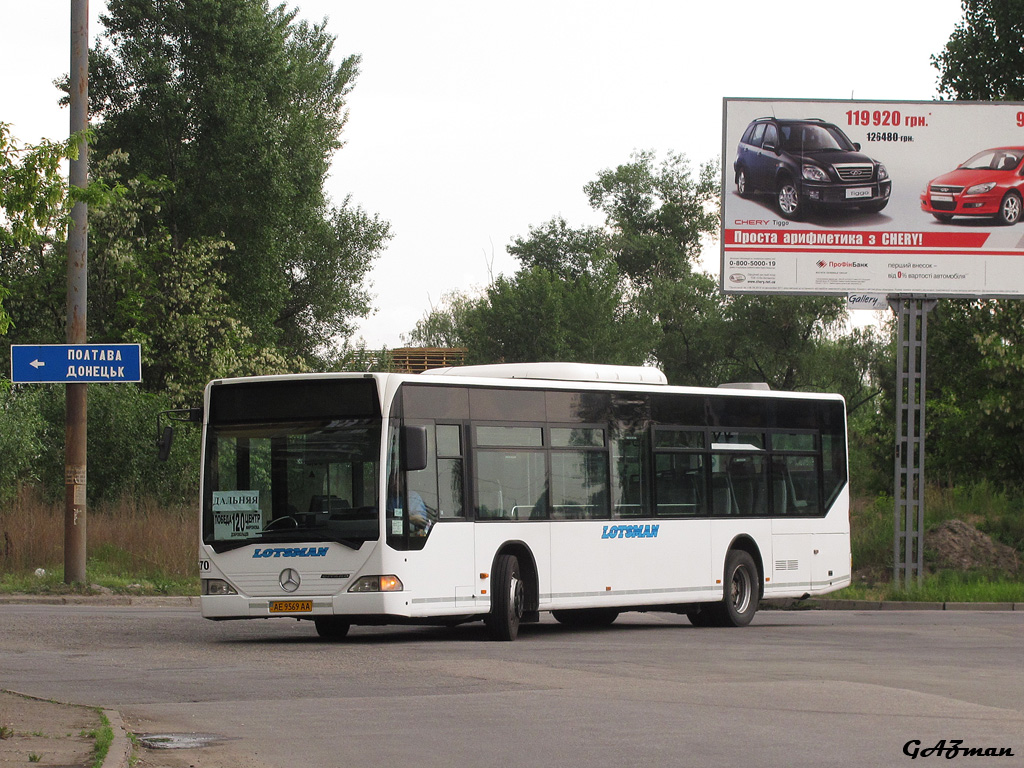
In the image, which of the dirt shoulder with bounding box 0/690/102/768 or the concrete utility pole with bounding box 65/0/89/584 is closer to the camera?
the dirt shoulder with bounding box 0/690/102/768

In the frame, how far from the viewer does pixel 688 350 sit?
80.1 meters

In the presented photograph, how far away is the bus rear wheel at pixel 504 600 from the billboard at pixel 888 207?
10.8 meters

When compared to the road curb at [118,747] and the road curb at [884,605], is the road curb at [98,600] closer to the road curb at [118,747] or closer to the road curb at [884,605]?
the road curb at [884,605]

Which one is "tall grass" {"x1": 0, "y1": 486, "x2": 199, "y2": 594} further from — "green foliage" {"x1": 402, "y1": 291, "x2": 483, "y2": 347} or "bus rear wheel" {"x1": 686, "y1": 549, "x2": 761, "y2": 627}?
"green foliage" {"x1": 402, "y1": 291, "x2": 483, "y2": 347}

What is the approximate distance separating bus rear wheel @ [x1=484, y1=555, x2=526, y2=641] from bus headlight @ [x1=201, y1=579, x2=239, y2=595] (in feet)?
9.02

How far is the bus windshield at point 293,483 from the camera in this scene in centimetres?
1513

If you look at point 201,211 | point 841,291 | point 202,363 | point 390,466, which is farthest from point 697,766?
point 201,211

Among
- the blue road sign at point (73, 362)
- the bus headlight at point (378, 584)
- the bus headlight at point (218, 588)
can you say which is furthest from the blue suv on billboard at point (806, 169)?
the bus headlight at point (218, 588)

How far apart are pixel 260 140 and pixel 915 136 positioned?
25.1 metres

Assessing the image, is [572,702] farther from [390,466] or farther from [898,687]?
[390,466]

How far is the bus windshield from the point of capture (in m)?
15.1

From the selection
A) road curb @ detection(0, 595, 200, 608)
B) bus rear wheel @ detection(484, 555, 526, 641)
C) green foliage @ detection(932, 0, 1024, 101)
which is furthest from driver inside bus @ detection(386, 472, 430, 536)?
green foliage @ detection(932, 0, 1024, 101)

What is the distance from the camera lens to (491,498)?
16.2 metres

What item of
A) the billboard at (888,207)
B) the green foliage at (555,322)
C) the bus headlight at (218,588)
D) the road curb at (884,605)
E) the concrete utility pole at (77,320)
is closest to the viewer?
the bus headlight at (218,588)
